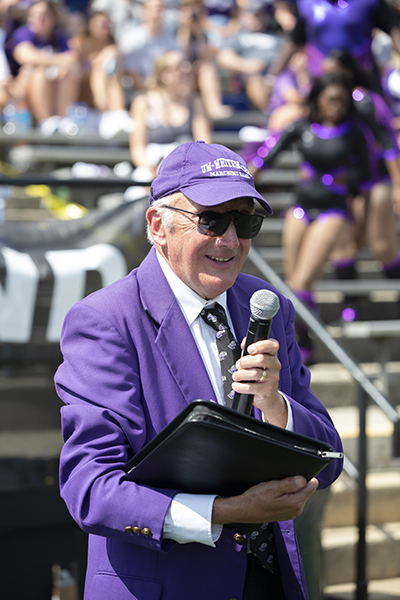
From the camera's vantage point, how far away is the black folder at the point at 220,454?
4.98 feet

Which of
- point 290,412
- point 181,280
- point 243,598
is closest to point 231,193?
point 181,280

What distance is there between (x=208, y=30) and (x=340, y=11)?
3.71m

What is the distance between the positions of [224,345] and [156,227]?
0.36 meters

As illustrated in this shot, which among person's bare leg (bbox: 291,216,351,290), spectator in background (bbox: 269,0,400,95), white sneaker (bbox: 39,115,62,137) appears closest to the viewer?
person's bare leg (bbox: 291,216,351,290)

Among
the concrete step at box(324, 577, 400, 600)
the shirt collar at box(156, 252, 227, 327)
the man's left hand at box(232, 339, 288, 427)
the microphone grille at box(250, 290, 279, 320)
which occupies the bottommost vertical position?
the concrete step at box(324, 577, 400, 600)

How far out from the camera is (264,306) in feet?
5.22

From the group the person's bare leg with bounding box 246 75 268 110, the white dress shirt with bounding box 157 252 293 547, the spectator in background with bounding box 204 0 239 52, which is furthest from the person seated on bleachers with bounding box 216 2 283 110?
the white dress shirt with bounding box 157 252 293 547

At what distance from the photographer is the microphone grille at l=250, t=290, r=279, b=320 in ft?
5.22

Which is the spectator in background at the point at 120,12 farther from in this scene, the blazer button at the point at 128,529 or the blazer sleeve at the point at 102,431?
the blazer button at the point at 128,529

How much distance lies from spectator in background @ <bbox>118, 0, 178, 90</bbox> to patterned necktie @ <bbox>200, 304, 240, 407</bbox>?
6600 mm

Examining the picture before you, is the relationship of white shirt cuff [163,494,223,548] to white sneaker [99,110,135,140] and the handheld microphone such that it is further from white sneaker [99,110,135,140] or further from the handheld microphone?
white sneaker [99,110,135,140]

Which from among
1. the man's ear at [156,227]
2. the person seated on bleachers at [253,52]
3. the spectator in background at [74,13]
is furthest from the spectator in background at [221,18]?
the man's ear at [156,227]

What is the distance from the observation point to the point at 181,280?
6.25 feet

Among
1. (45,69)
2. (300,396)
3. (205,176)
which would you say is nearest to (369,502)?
(300,396)
